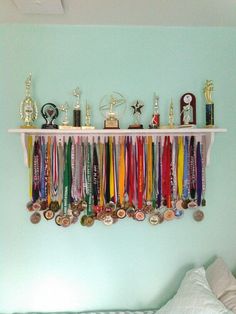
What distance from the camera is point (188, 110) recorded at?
1914mm

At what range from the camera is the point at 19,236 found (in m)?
1.93

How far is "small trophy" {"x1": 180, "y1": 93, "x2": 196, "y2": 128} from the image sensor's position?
1910mm

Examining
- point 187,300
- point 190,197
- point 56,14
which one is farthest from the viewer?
point 190,197

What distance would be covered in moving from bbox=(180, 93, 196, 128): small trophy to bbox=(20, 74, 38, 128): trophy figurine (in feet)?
2.94

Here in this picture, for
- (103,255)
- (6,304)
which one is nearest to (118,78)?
(103,255)

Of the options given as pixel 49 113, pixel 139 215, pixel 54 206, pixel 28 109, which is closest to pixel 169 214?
pixel 139 215

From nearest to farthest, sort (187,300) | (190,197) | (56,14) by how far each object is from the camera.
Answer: (187,300), (56,14), (190,197)

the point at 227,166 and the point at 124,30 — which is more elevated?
the point at 124,30

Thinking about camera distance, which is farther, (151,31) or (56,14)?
(151,31)

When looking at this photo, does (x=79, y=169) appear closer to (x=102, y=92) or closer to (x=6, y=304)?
(x=102, y=92)

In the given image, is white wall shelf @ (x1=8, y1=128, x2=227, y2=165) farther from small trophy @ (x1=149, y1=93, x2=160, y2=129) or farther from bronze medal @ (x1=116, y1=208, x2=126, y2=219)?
bronze medal @ (x1=116, y1=208, x2=126, y2=219)

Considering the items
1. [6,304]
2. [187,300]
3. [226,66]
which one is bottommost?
[6,304]

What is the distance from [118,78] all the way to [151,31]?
1.19ft

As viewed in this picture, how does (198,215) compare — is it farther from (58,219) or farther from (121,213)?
(58,219)
